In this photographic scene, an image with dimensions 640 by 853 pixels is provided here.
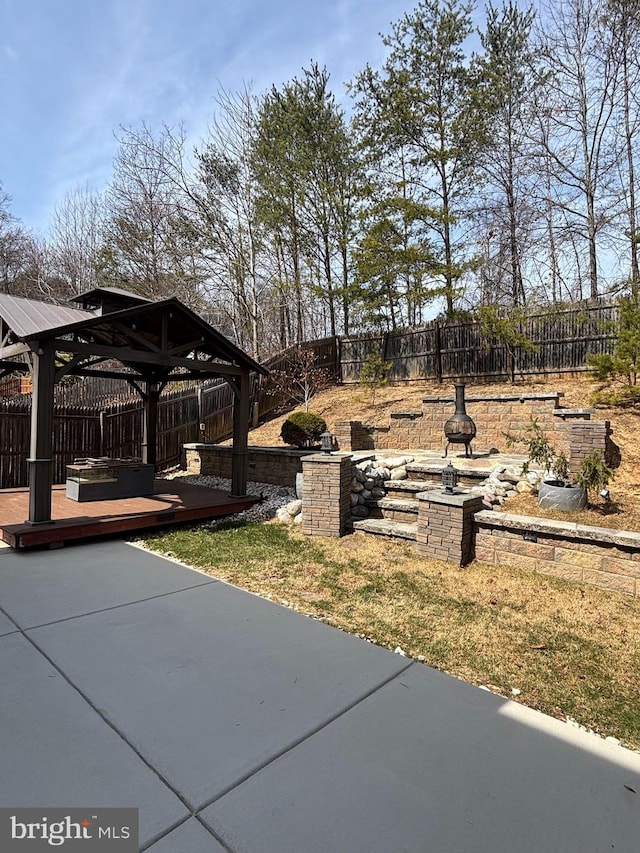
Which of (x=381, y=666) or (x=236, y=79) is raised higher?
(x=236, y=79)

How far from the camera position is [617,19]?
11867 mm

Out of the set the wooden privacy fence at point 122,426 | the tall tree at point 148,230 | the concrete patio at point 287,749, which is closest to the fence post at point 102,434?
the wooden privacy fence at point 122,426

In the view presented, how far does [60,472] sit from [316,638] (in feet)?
25.0

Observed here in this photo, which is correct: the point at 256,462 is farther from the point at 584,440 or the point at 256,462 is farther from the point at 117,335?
the point at 584,440

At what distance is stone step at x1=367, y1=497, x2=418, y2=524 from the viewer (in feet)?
18.2

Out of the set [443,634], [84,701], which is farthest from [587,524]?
[84,701]

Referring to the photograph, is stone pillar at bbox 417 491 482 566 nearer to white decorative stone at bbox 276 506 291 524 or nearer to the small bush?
white decorative stone at bbox 276 506 291 524

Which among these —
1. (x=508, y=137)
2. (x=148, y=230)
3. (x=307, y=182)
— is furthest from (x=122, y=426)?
(x=508, y=137)

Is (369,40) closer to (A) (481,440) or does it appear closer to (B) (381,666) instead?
(A) (481,440)

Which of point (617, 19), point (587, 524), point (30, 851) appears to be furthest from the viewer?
point (617, 19)

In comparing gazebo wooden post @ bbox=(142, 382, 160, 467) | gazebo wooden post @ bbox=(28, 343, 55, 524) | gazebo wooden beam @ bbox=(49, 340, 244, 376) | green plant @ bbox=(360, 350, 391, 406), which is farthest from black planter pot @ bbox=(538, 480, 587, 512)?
green plant @ bbox=(360, 350, 391, 406)

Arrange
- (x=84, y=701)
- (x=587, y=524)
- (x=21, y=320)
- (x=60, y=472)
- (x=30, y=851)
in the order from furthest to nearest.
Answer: (x=60, y=472) < (x=21, y=320) < (x=587, y=524) < (x=84, y=701) < (x=30, y=851)

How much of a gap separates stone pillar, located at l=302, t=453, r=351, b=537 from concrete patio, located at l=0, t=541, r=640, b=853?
229 centimetres

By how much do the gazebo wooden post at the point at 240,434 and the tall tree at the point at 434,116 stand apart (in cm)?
794
